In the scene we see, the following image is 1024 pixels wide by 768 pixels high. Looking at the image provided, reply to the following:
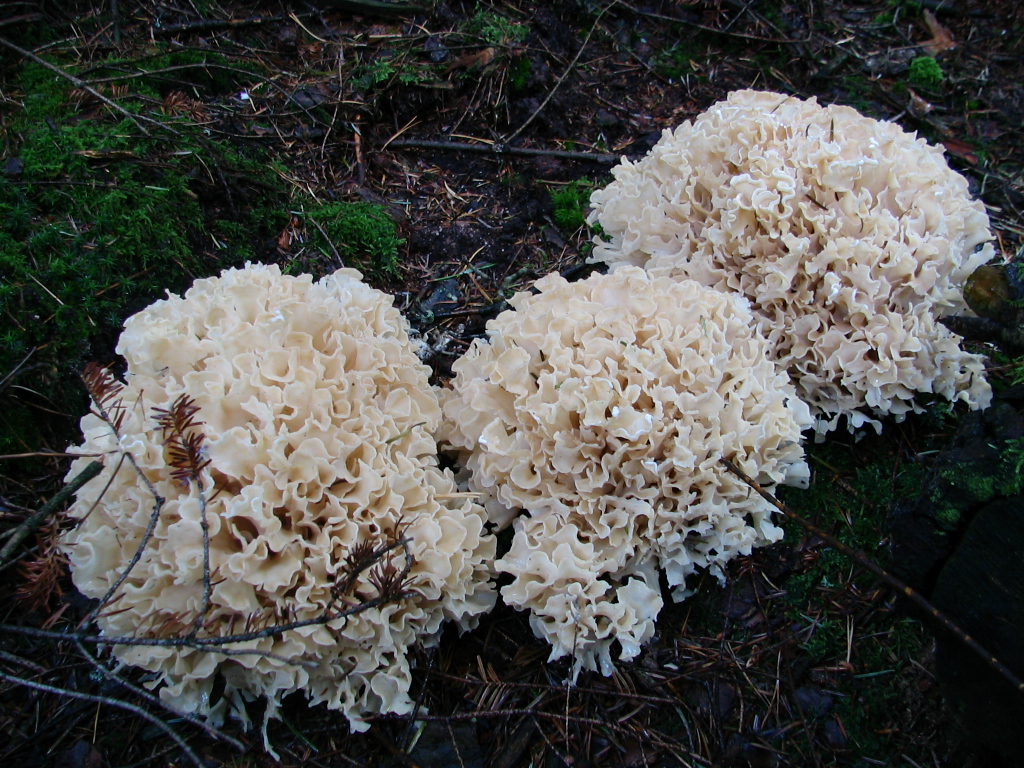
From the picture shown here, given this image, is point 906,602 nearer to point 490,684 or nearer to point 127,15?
point 490,684

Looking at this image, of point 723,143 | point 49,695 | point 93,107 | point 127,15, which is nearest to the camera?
point 49,695

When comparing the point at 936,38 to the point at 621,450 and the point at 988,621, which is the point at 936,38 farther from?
the point at 988,621

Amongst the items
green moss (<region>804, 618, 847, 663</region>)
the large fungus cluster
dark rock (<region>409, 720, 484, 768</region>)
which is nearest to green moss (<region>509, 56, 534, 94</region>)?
the large fungus cluster

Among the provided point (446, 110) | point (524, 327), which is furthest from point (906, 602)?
point (446, 110)

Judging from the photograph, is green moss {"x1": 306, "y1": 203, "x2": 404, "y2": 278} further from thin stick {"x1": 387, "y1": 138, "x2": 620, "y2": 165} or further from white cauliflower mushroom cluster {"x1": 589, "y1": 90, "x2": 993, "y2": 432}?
white cauliflower mushroom cluster {"x1": 589, "y1": 90, "x2": 993, "y2": 432}

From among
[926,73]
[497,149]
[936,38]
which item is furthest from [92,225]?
[936,38]

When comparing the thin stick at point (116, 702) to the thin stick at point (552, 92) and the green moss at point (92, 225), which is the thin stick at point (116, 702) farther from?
the thin stick at point (552, 92)
